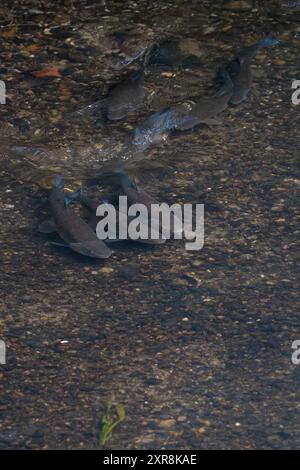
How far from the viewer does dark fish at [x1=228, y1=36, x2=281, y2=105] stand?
7.16 meters

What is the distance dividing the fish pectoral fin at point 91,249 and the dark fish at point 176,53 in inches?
114

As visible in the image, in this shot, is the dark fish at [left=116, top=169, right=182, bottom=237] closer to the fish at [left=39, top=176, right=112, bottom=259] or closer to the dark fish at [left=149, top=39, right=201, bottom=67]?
→ the fish at [left=39, top=176, right=112, bottom=259]

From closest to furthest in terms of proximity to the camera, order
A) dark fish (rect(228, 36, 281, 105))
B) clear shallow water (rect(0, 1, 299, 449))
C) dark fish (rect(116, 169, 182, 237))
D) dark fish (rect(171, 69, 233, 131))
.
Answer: clear shallow water (rect(0, 1, 299, 449)) → dark fish (rect(116, 169, 182, 237)) → dark fish (rect(171, 69, 233, 131)) → dark fish (rect(228, 36, 281, 105))

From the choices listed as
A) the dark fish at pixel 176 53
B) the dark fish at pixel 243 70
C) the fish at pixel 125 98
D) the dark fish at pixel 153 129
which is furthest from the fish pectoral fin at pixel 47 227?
the dark fish at pixel 176 53

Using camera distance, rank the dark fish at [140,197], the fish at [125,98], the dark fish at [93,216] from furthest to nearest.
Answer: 1. the fish at [125,98]
2. the dark fish at [140,197]
3. the dark fish at [93,216]

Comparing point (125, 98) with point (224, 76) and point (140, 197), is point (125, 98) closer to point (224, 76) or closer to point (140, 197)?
point (224, 76)

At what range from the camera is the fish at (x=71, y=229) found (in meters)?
5.34

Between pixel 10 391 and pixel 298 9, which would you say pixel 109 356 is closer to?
pixel 10 391

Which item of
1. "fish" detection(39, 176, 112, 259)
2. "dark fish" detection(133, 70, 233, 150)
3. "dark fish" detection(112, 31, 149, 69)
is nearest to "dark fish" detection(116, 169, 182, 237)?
"fish" detection(39, 176, 112, 259)

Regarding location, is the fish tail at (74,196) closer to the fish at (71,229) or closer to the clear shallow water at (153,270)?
the fish at (71,229)

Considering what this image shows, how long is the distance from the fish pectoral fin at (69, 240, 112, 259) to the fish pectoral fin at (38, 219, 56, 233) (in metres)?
0.28

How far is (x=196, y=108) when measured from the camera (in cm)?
686

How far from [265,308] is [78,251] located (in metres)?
1.30

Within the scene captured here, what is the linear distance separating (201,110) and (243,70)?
30.9 inches
